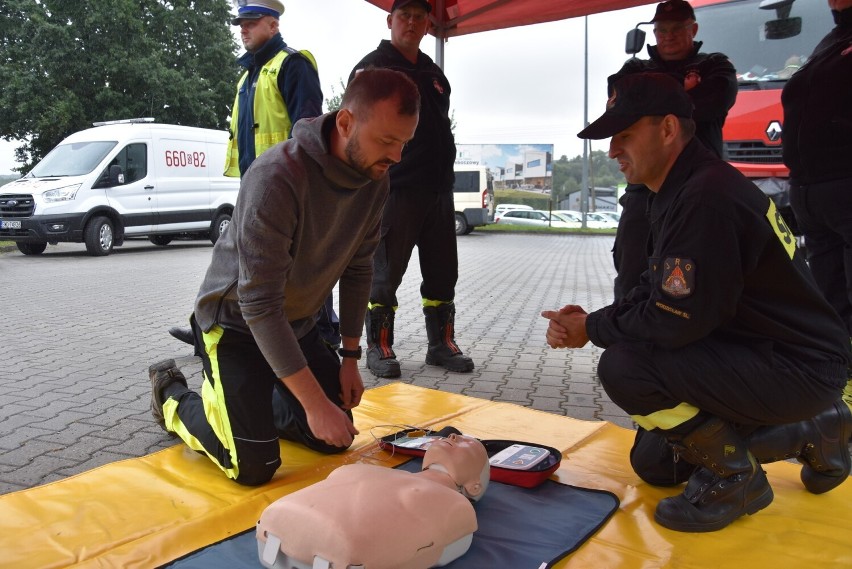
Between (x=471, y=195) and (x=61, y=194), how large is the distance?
12185mm

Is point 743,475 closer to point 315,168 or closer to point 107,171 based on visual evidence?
point 315,168

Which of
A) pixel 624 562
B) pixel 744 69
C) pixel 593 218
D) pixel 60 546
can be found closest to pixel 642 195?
pixel 624 562

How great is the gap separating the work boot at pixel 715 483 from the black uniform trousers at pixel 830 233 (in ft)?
4.85

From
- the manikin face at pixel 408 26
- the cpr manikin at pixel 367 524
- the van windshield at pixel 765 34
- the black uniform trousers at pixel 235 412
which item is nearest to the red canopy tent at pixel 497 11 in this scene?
the manikin face at pixel 408 26

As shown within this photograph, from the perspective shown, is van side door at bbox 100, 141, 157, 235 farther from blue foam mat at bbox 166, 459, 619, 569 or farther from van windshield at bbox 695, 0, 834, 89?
blue foam mat at bbox 166, 459, 619, 569

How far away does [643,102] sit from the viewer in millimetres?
2115

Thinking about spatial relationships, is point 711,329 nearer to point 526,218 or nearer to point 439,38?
point 439,38

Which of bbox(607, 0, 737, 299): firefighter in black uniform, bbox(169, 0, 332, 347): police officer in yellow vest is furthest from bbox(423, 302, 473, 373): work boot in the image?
bbox(607, 0, 737, 299): firefighter in black uniform

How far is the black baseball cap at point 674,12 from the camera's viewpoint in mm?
3535

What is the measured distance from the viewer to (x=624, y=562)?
1.98 meters

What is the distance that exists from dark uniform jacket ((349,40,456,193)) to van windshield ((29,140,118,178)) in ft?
32.3

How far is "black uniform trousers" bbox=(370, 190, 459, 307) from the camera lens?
414cm

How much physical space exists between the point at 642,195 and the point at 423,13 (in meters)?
1.68

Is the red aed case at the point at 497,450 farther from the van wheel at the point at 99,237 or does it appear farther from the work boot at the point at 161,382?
the van wheel at the point at 99,237
